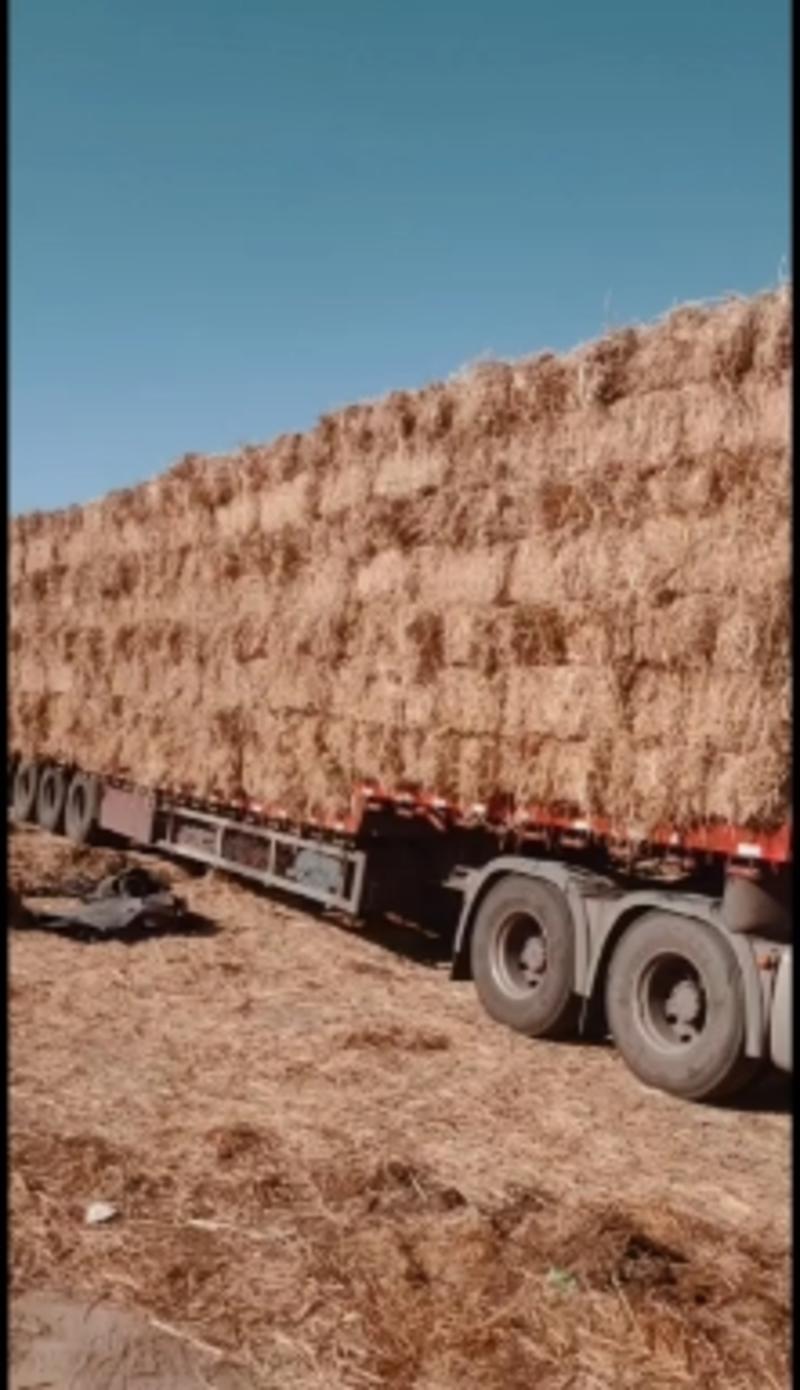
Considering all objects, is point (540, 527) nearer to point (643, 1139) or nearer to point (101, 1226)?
point (643, 1139)

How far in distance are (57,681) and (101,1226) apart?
15949mm

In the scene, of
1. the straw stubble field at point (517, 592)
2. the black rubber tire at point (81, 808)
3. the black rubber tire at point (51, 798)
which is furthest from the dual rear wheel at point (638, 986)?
the black rubber tire at point (51, 798)

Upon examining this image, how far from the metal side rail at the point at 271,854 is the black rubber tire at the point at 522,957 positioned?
234 centimetres

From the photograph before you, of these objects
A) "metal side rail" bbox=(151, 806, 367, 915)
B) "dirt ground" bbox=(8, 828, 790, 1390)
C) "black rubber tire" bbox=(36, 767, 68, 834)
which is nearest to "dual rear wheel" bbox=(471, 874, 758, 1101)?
"dirt ground" bbox=(8, 828, 790, 1390)

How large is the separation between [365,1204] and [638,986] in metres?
3.81

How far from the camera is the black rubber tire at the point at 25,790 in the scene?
22880mm

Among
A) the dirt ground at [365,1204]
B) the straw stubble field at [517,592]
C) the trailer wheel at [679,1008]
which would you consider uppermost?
the straw stubble field at [517,592]

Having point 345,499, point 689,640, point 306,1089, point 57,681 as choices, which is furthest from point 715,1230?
point 57,681

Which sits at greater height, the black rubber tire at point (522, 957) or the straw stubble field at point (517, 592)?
the straw stubble field at point (517, 592)

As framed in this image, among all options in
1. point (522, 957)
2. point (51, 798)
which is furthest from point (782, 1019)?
point (51, 798)

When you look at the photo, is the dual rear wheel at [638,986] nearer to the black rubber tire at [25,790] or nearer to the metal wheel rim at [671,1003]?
the metal wheel rim at [671,1003]

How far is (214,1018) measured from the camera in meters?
10.3

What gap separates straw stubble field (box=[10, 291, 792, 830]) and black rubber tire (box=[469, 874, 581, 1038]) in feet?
3.24

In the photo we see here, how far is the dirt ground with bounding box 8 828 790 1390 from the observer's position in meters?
4.92
